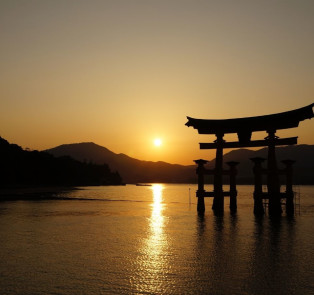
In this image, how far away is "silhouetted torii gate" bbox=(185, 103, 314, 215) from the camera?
2270 centimetres

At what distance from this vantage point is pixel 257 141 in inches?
960

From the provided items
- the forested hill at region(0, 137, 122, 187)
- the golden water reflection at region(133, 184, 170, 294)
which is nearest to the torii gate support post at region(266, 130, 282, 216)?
the golden water reflection at region(133, 184, 170, 294)

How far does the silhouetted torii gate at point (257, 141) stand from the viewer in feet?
74.5

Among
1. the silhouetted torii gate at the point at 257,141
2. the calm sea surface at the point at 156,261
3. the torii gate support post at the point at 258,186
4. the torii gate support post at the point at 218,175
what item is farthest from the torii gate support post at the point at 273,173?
the calm sea surface at the point at 156,261

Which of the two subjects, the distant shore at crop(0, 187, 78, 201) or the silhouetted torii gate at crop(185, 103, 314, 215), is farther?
the distant shore at crop(0, 187, 78, 201)

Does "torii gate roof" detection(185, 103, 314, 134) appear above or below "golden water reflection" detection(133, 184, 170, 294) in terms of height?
above

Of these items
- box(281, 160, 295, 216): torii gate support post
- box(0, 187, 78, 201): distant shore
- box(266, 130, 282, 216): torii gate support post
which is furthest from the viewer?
box(0, 187, 78, 201): distant shore

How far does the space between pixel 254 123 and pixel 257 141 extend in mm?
1318

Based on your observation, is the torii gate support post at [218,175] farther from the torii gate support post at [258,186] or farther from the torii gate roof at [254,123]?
the torii gate support post at [258,186]

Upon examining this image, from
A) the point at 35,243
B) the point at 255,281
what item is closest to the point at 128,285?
the point at 255,281

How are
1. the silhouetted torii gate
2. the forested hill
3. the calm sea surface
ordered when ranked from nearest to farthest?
the calm sea surface → the silhouetted torii gate → the forested hill

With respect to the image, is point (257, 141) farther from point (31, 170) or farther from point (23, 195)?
point (31, 170)

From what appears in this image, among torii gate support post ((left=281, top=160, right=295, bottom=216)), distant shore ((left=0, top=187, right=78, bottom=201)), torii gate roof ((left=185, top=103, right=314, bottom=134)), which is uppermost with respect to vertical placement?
torii gate roof ((left=185, top=103, right=314, bottom=134))

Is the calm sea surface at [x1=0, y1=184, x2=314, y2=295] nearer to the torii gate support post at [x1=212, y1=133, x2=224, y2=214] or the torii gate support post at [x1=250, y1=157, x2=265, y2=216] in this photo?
the torii gate support post at [x1=250, y1=157, x2=265, y2=216]
